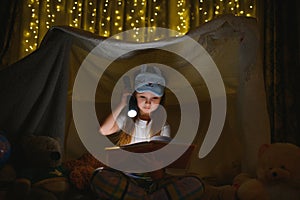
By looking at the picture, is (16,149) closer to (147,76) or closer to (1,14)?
(147,76)

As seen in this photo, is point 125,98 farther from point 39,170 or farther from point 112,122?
point 39,170

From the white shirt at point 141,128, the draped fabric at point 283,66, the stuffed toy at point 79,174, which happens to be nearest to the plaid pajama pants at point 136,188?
the stuffed toy at point 79,174

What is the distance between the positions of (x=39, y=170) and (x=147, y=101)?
2.09 ft

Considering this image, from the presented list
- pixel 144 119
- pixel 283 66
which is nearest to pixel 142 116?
pixel 144 119

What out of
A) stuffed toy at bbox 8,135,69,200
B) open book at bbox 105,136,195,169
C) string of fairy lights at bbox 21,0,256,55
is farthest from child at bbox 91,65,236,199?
string of fairy lights at bbox 21,0,256,55

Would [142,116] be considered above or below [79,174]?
above

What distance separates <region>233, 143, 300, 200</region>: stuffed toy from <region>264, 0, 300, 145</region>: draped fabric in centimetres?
74

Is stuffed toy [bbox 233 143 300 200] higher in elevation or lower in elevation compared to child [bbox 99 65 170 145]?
lower

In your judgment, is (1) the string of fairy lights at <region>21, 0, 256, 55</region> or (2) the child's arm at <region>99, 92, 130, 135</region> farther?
(1) the string of fairy lights at <region>21, 0, 256, 55</region>

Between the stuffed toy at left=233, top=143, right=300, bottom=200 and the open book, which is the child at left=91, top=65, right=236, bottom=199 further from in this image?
the stuffed toy at left=233, top=143, right=300, bottom=200

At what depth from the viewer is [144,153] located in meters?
1.99

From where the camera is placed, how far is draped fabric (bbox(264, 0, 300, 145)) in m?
2.62

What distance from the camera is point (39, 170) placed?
6.43 feet

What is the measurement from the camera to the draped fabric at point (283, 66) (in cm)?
262
